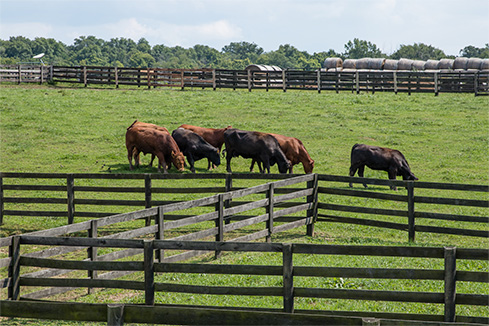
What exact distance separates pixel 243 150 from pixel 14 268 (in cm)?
1323

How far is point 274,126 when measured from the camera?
27.4 meters

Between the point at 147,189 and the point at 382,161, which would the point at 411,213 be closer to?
the point at 147,189

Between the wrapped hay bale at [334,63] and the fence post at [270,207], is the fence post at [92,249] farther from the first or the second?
the wrapped hay bale at [334,63]

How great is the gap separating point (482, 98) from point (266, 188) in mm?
25791

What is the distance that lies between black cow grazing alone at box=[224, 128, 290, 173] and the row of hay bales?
1373 inches

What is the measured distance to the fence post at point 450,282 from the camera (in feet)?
21.9

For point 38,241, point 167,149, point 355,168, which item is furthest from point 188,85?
point 38,241

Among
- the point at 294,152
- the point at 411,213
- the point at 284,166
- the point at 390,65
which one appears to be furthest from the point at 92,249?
the point at 390,65

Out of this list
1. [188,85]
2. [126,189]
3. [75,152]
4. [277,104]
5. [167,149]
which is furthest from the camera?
[188,85]

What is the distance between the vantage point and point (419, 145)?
80.8 feet

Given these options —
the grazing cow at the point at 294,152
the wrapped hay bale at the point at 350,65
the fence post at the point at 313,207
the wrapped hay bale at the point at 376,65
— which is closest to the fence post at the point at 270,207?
the fence post at the point at 313,207

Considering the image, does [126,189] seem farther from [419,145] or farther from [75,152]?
[419,145]

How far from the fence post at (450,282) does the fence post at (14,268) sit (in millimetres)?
5267

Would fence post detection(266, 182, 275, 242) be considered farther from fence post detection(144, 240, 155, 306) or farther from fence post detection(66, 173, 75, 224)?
fence post detection(144, 240, 155, 306)
